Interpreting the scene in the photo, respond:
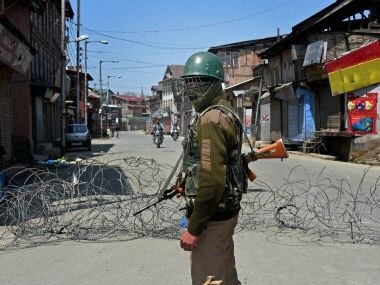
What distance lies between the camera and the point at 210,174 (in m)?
2.99

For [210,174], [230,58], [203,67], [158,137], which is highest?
[230,58]

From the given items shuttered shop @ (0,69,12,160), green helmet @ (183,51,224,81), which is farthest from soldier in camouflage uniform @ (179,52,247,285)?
shuttered shop @ (0,69,12,160)

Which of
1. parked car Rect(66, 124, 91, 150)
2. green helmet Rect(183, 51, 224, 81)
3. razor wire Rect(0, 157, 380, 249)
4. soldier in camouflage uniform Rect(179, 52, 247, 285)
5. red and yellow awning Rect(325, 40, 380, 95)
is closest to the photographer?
soldier in camouflage uniform Rect(179, 52, 247, 285)

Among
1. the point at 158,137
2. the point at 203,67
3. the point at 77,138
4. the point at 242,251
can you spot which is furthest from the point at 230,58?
the point at 203,67

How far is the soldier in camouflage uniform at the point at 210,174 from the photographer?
3010 millimetres

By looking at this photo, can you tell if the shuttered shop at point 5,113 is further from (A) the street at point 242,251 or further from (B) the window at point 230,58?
(B) the window at point 230,58

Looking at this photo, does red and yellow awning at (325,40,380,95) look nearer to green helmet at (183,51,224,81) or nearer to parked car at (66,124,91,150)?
parked car at (66,124,91,150)

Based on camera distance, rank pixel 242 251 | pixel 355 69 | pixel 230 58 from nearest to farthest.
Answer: pixel 242 251
pixel 355 69
pixel 230 58

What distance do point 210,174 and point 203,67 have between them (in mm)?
791

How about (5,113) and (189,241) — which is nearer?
(189,241)

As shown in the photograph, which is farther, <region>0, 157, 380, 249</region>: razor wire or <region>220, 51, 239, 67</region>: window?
<region>220, 51, 239, 67</region>: window

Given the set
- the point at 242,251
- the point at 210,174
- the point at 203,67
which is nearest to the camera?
the point at 210,174

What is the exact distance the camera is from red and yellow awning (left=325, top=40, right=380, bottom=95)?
22.0m

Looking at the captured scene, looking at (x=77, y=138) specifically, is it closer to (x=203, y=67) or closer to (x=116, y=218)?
(x=116, y=218)
